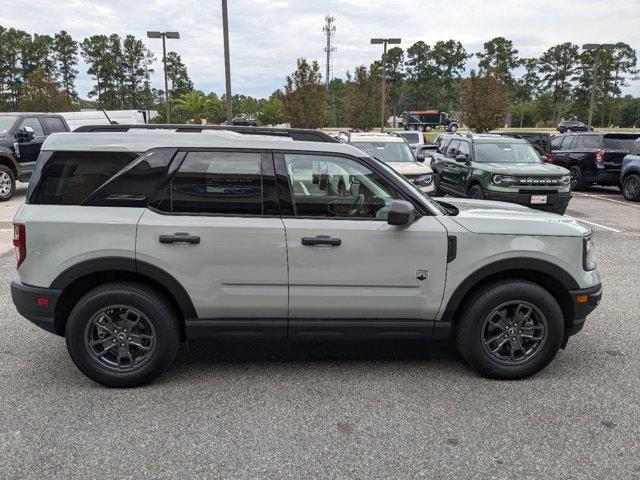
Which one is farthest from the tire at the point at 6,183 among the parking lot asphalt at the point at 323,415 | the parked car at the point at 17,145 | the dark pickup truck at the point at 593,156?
the dark pickup truck at the point at 593,156

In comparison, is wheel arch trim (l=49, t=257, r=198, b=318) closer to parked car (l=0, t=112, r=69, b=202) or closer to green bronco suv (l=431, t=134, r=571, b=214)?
green bronco suv (l=431, t=134, r=571, b=214)

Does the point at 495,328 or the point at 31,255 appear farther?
the point at 495,328

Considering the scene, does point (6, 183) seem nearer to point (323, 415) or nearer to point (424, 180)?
point (424, 180)

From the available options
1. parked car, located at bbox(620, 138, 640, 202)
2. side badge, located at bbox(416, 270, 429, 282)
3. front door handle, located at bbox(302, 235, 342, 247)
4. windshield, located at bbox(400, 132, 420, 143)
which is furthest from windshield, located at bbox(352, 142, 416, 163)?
windshield, located at bbox(400, 132, 420, 143)

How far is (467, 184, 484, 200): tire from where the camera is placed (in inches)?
428

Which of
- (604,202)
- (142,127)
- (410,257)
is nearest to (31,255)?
(142,127)

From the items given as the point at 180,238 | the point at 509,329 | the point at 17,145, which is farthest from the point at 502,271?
the point at 17,145

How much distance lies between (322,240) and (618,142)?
585 inches

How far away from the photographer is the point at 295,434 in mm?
3209

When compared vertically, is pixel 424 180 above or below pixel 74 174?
below

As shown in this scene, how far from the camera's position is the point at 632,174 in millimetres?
13945

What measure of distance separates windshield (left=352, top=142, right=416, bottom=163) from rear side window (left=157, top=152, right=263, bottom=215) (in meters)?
8.15

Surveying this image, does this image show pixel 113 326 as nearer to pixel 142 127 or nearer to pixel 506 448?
pixel 142 127

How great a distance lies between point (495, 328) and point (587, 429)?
867mm
